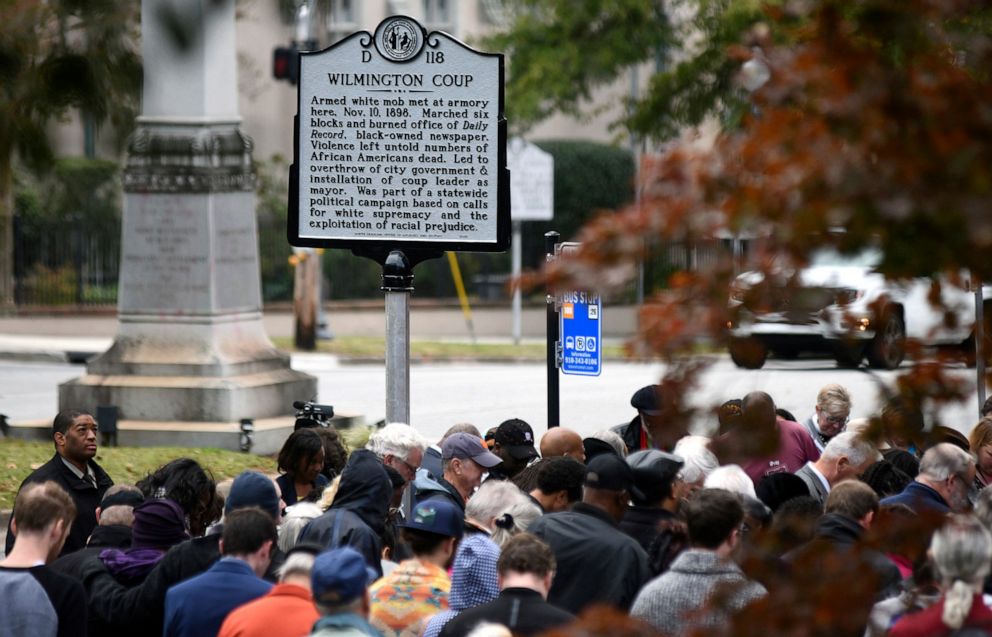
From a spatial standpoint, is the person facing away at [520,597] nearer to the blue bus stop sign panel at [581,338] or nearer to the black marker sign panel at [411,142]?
the black marker sign panel at [411,142]

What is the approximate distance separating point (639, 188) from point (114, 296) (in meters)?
28.5

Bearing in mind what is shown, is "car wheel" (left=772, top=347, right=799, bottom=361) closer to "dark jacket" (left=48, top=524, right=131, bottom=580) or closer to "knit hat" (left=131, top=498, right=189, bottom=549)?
"dark jacket" (left=48, top=524, right=131, bottom=580)

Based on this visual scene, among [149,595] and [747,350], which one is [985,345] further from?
[149,595]

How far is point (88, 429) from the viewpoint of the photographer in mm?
8609

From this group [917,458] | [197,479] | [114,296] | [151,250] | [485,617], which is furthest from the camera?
[114,296]

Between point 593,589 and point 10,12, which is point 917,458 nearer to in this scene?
point 593,589

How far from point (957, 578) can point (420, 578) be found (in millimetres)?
2269

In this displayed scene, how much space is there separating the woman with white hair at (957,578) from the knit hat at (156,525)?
3155mm

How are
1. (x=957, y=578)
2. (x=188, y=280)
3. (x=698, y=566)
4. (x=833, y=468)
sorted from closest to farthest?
(x=957, y=578) → (x=698, y=566) → (x=833, y=468) → (x=188, y=280)

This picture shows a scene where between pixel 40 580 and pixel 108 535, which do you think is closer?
pixel 40 580

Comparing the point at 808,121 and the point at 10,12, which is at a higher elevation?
the point at 10,12

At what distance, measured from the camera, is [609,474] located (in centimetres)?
643

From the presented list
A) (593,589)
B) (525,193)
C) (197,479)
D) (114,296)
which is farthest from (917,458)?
(114,296)

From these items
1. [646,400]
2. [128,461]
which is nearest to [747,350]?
[646,400]
